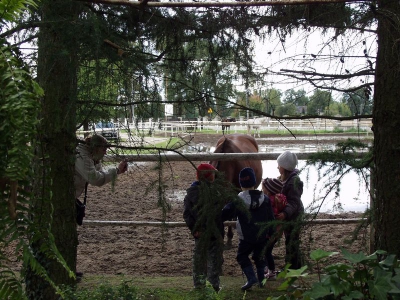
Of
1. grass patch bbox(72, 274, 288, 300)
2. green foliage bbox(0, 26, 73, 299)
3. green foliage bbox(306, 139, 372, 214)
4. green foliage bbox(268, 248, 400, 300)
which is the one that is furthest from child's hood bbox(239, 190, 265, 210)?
green foliage bbox(0, 26, 73, 299)

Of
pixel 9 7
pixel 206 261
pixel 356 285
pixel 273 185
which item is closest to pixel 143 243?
pixel 273 185

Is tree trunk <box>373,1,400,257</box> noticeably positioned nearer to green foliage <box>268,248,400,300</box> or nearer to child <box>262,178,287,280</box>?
green foliage <box>268,248,400,300</box>

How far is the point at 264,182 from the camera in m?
5.54

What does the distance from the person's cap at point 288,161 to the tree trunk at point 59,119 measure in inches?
93.4

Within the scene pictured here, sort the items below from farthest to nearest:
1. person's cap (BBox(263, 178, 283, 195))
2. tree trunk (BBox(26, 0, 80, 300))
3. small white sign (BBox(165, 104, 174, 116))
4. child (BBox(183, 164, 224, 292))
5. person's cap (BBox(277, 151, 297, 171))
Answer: person's cap (BBox(263, 178, 283, 195)) → person's cap (BBox(277, 151, 297, 171)) → small white sign (BBox(165, 104, 174, 116)) → child (BBox(183, 164, 224, 292)) → tree trunk (BBox(26, 0, 80, 300))

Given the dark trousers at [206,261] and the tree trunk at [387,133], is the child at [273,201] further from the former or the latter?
the tree trunk at [387,133]

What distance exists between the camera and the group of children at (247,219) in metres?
3.65

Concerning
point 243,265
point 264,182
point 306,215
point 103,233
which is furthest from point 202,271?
point 103,233

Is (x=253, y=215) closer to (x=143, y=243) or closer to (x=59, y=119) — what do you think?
(x=59, y=119)

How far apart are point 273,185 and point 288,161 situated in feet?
1.13

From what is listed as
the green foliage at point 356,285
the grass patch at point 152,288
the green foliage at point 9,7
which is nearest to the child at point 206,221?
the grass patch at point 152,288

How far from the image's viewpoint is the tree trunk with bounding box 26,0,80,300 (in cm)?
301

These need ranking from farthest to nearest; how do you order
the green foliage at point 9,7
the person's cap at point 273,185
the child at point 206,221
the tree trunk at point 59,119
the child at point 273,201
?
the person's cap at point 273,185 → the child at point 273,201 → the child at point 206,221 → the tree trunk at point 59,119 → the green foliage at point 9,7

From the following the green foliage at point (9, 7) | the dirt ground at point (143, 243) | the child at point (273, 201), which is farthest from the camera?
the dirt ground at point (143, 243)
